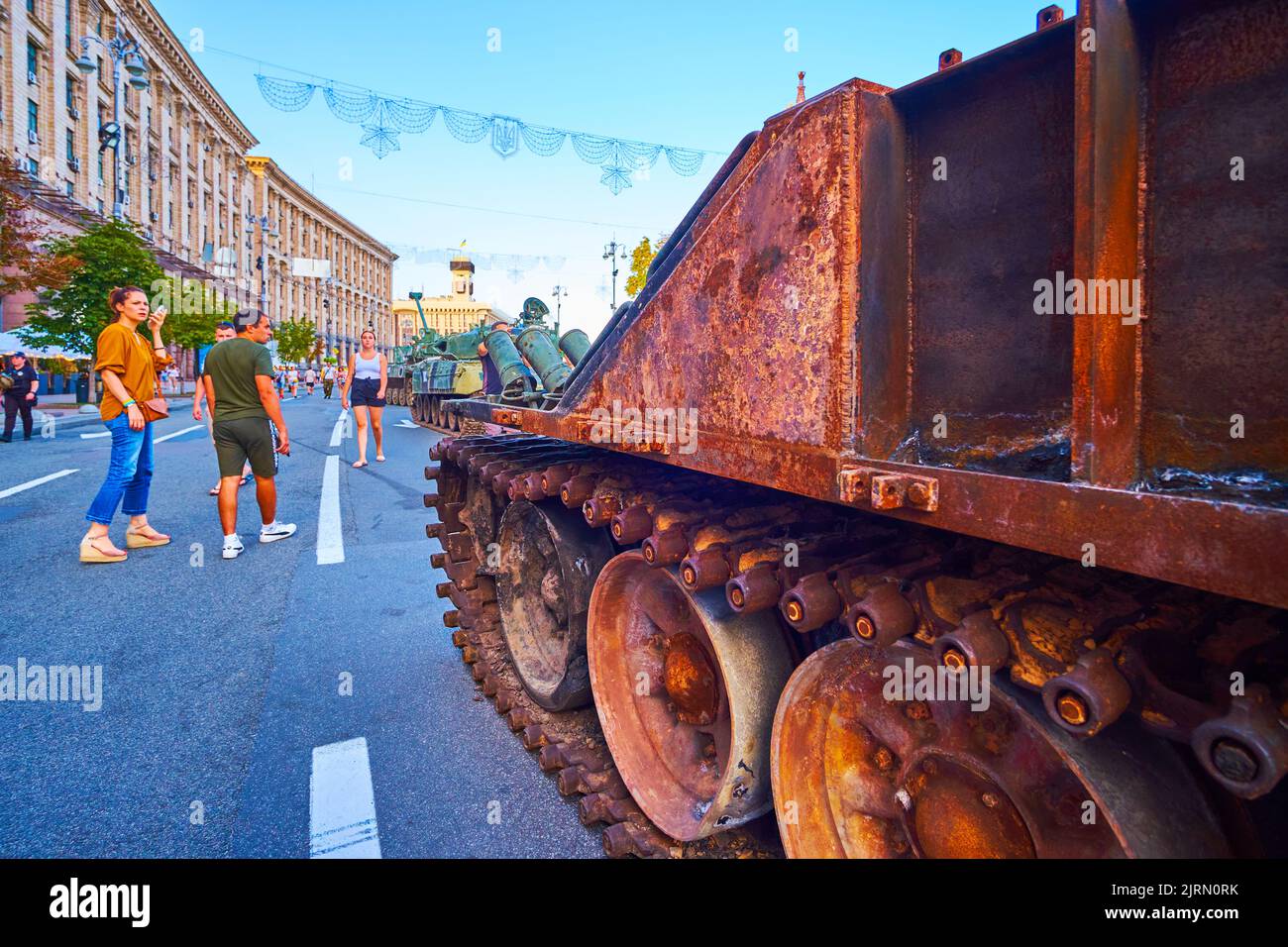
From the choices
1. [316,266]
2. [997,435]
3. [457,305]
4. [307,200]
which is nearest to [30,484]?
[997,435]

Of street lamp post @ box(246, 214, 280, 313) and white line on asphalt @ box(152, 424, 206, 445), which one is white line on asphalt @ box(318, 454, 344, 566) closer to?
white line on asphalt @ box(152, 424, 206, 445)

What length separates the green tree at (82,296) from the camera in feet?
77.1

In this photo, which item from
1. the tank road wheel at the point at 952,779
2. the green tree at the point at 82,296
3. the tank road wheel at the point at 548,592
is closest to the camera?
the tank road wheel at the point at 952,779

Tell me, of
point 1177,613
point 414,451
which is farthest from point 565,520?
point 414,451

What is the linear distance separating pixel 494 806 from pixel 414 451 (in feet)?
38.8

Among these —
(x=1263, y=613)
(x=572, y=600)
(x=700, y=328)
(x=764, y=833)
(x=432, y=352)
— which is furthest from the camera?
(x=432, y=352)

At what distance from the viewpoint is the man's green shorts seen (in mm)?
5957

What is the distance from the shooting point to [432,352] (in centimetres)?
2442

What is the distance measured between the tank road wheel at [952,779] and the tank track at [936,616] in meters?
0.08

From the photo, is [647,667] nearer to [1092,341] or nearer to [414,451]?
[1092,341]

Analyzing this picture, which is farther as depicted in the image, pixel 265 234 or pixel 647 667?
pixel 265 234

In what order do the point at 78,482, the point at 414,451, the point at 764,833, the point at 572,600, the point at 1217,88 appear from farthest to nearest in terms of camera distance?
the point at 414,451, the point at 78,482, the point at 572,600, the point at 764,833, the point at 1217,88

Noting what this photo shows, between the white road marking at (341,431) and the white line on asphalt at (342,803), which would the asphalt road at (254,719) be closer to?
the white line on asphalt at (342,803)

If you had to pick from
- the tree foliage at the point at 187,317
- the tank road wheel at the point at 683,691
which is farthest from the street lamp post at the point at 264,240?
the tank road wheel at the point at 683,691
